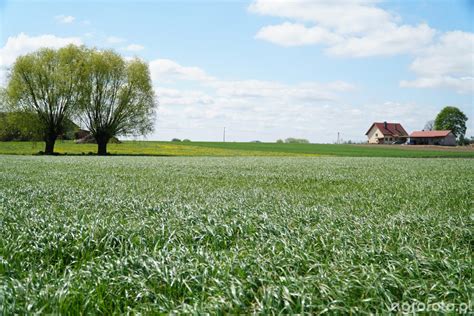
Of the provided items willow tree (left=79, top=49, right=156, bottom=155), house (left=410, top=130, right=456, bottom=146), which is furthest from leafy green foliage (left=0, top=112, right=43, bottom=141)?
house (left=410, top=130, right=456, bottom=146)

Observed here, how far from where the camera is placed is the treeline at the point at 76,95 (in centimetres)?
6425

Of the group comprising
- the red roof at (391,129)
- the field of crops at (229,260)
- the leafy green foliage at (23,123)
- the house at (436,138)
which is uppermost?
the red roof at (391,129)

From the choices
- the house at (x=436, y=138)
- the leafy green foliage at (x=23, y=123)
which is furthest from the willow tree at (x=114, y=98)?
the house at (x=436, y=138)

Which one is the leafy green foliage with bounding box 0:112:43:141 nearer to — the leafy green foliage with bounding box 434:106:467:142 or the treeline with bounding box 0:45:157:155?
the treeline with bounding box 0:45:157:155

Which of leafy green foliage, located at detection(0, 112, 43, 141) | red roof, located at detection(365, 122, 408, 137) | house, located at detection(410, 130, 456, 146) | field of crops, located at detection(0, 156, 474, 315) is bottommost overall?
field of crops, located at detection(0, 156, 474, 315)

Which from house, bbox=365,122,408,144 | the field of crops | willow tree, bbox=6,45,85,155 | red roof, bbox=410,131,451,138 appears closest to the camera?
the field of crops

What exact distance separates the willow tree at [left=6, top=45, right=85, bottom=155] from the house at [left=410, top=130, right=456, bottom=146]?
12382cm

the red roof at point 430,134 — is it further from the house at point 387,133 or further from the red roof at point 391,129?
the red roof at point 391,129

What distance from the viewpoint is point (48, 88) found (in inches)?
2574

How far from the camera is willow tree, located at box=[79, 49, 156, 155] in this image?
67250mm

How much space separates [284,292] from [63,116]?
228 feet

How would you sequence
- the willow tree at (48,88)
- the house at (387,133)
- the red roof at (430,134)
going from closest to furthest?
the willow tree at (48,88), the red roof at (430,134), the house at (387,133)

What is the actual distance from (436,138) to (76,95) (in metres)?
126

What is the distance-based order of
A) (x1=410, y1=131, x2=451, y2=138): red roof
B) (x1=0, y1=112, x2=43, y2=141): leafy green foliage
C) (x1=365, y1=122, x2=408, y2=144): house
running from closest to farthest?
(x1=0, y1=112, x2=43, y2=141): leafy green foliage, (x1=410, y1=131, x2=451, y2=138): red roof, (x1=365, y1=122, x2=408, y2=144): house
